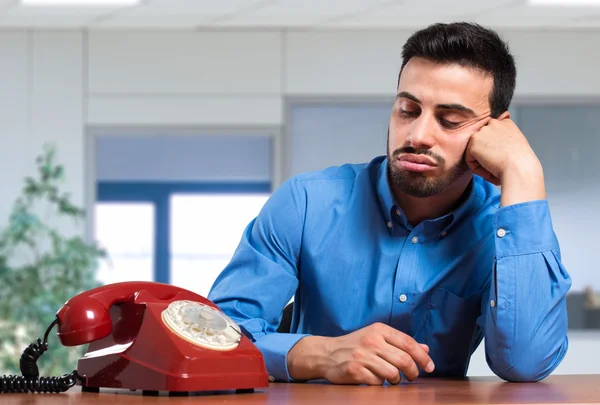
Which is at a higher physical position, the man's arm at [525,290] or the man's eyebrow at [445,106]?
the man's eyebrow at [445,106]

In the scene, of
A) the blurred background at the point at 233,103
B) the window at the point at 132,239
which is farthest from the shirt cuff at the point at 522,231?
the window at the point at 132,239

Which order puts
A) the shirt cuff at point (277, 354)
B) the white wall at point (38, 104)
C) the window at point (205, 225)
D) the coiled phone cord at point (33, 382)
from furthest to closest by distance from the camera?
the window at point (205, 225)
the white wall at point (38, 104)
the shirt cuff at point (277, 354)
the coiled phone cord at point (33, 382)

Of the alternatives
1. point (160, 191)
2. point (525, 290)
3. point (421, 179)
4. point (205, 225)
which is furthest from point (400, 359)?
point (160, 191)

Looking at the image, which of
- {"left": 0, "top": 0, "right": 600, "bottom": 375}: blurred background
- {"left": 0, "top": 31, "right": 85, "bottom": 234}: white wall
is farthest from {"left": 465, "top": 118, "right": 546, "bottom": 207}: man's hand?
{"left": 0, "top": 31, "right": 85, "bottom": 234}: white wall

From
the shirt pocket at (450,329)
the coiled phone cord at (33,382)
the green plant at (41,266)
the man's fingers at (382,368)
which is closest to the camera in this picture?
the coiled phone cord at (33,382)

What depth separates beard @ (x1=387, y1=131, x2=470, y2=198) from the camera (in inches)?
60.9

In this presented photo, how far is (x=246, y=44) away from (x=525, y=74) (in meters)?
1.94

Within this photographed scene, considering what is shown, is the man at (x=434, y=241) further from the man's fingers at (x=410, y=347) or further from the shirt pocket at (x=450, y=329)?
the man's fingers at (x=410, y=347)

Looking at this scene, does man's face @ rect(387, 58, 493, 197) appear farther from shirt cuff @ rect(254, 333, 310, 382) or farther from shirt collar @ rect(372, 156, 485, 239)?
shirt cuff @ rect(254, 333, 310, 382)

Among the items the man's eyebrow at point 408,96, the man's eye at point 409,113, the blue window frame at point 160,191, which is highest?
the man's eyebrow at point 408,96

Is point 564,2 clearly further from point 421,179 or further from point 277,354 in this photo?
point 277,354

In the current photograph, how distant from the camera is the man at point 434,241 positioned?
1.44 meters

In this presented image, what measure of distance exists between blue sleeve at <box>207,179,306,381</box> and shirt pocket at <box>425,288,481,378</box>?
250mm

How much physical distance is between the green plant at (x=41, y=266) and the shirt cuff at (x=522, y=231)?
4.73 m
